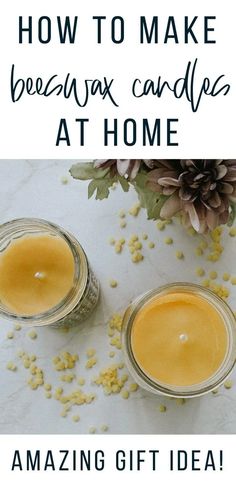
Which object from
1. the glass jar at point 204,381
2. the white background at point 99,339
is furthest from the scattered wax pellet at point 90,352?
the glass jar at point 204,381

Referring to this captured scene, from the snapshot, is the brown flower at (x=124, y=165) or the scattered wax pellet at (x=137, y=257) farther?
the scattered wax pellet at (x=137, y=257)

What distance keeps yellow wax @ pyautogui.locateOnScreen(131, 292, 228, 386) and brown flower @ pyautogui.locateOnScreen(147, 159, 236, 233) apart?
0.10 metres

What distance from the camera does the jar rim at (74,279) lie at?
2.64ft

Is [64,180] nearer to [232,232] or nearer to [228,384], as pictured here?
[232,232]

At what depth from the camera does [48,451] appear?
931 mm

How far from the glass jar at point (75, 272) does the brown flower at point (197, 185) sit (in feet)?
0.39

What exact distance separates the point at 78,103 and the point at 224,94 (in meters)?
0.20

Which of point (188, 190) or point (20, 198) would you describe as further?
point (20, 198)

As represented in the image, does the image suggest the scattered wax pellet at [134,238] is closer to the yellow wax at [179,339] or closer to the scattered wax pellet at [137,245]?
the scattered wax pellet at [137,245]

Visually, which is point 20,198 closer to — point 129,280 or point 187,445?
point 129,280

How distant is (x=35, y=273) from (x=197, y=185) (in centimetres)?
23

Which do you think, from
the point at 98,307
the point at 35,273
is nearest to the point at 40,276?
the point at 35,273

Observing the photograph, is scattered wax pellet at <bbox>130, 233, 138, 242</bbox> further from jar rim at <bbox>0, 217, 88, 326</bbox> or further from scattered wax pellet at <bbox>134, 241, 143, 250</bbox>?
jar rim at <bbox>0, 217, 88, 326</bbox>

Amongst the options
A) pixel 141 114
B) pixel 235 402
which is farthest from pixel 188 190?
pixel 235 402
